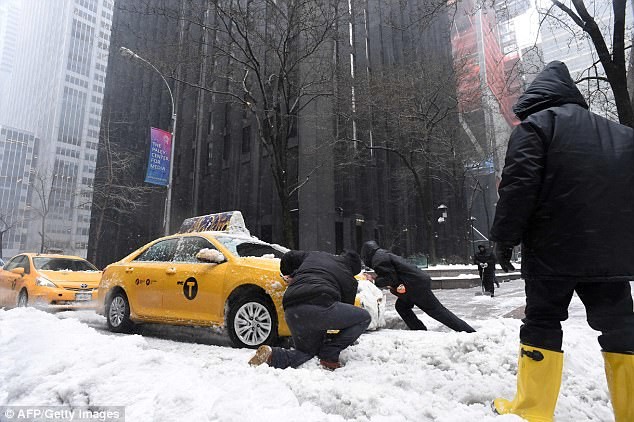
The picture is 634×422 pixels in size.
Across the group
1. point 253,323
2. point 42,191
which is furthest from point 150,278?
point 42,191

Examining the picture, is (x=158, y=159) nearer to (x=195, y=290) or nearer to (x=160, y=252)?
(x=160, y=252)

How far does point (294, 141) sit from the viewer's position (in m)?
26.6

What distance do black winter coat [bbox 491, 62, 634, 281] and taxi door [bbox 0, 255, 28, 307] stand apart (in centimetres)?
1029

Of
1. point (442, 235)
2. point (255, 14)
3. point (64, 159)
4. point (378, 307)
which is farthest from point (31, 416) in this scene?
point (64, 159)

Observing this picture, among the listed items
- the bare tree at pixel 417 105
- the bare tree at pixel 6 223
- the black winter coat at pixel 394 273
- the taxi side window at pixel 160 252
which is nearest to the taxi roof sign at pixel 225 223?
the taxi side window at pixel 160 252

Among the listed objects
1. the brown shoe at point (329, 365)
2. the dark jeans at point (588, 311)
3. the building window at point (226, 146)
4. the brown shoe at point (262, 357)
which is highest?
the building window at point (226, 146)

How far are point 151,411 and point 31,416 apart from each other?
74 cm

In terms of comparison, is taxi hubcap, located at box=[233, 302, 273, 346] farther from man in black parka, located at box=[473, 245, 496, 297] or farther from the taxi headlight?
man in black parka, located at box=[473, 245, 496, 297]

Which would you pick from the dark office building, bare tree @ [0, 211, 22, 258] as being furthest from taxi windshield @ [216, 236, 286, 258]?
bare tree @ [0, 211, 22, 258]

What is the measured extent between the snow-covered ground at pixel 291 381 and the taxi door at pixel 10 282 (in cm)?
614

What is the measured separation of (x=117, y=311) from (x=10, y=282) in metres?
5.04

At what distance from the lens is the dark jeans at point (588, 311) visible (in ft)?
7.09

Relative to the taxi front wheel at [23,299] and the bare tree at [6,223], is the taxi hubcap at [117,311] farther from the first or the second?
the bare tree at [6,223]

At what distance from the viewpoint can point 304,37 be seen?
1567 centimetres
